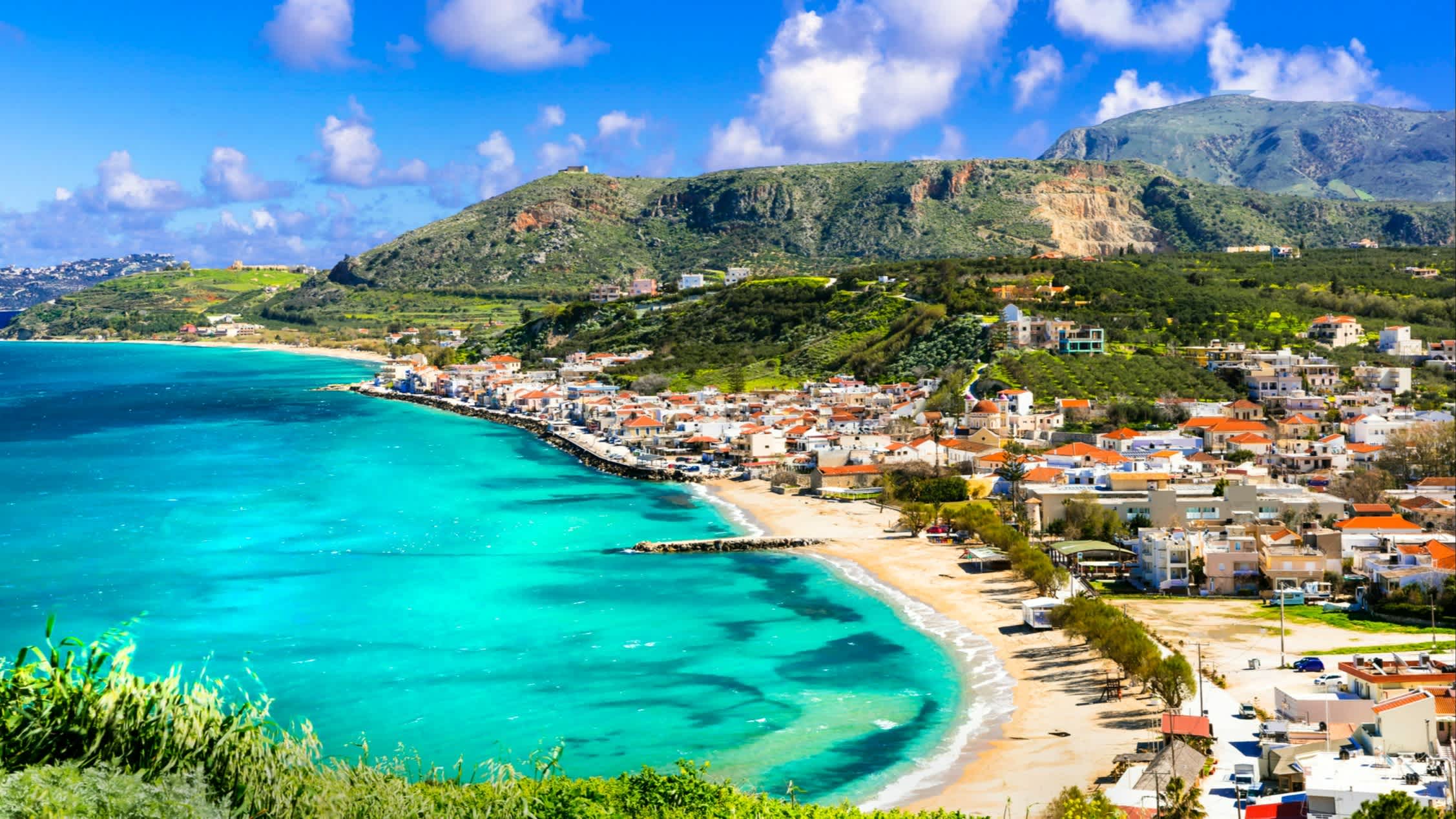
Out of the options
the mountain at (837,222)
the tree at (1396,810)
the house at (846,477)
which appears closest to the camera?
the tree at (1396,810)

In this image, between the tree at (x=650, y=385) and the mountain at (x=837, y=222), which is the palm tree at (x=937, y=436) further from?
the mountain at (x=837, y=222)

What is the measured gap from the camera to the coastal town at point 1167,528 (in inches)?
832

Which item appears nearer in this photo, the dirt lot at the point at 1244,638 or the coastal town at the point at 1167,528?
the coastal town at the point at 1167,528

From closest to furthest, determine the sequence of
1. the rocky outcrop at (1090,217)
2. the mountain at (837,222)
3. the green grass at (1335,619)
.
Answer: the green grass at (1335,619) → the mountain at (837,222) → the rocky outcrop at (1090,217)

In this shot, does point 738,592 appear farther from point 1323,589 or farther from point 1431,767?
point 1431,767

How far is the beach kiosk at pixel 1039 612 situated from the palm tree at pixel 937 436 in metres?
18.5

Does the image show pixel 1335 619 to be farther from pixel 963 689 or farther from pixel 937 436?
pixel 937 436

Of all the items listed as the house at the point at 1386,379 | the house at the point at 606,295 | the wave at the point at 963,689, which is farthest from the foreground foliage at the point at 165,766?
the house at the point at 606,295

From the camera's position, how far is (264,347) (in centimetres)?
15938

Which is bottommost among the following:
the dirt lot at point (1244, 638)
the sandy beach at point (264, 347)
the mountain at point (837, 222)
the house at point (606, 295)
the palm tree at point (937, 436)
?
the dirt lot at point (1244, 638)

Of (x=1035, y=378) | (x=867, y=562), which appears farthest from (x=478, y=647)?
(x=1035, y=378)

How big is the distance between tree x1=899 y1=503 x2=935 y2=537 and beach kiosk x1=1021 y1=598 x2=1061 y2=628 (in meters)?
11.4

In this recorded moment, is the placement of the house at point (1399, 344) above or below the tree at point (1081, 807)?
above

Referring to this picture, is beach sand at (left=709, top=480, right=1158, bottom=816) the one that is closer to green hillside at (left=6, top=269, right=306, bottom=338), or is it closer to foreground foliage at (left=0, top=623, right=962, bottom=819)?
foreground foliage at (left=0, top=623, right=962, bottom=819)
